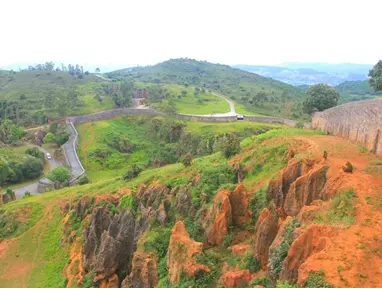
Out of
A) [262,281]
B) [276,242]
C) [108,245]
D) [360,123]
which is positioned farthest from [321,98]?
[262,281]

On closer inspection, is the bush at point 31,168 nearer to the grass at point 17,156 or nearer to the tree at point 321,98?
the grass at point 17,156

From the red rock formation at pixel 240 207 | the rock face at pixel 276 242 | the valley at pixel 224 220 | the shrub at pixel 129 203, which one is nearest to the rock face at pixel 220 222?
the valley at pixel 224 220

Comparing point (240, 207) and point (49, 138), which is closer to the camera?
point (240, 207)

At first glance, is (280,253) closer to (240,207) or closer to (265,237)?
(265,237)

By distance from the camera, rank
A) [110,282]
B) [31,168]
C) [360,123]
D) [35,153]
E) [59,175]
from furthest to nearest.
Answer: [35,153] < [31,168] < [59,175] < [360,123] < [110,282]

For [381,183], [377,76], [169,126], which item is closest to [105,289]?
[381,183]

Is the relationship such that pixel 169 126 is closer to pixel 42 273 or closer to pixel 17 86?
pixel 42 273
